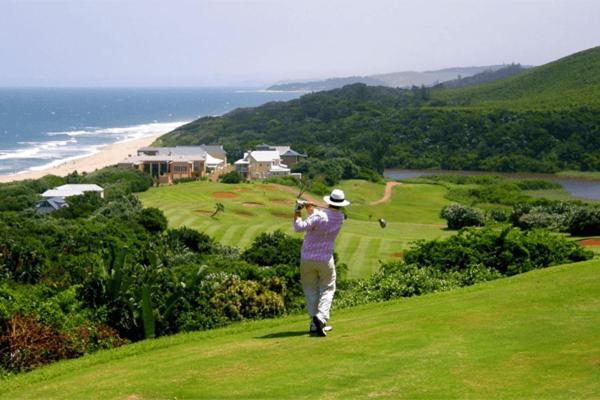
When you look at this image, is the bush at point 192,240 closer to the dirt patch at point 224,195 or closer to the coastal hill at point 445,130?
the dirt patch at point 224,195

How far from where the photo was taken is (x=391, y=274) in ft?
65.4

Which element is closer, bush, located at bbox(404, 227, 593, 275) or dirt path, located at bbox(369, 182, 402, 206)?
bush, located at bbox(404, 227, 593, 275)

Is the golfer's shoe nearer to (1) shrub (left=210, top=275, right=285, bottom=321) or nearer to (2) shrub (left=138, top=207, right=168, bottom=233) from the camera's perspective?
(1) shrub (left=210, top=275, right=285, bottom=321)

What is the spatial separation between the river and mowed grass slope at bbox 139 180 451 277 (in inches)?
684

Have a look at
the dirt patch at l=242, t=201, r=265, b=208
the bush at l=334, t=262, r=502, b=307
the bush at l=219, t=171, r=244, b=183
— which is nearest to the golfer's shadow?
the bush at l=334, t=262, r=502, b=307

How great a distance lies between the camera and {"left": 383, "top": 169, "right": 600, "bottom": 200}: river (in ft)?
306

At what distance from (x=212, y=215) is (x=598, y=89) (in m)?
117

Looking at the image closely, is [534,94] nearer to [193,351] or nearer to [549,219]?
[549,219]

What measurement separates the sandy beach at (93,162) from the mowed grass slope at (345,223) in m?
29.2

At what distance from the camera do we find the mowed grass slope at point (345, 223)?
132 ft

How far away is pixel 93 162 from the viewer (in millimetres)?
109938

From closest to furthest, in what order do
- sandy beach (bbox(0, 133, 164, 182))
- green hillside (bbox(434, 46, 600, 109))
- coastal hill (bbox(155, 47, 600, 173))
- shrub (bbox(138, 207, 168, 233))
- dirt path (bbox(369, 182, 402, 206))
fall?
shrub (bbox(138, 207, 168, 233)) → dirt path (bbox(369, 182, 402, 206)) → sandy beach (bbox(0, 133, 164, 182)) → coastal hill (bbox(155, 47, 600, 173)) → green hillside (bbox(434, 46, 600, 109))

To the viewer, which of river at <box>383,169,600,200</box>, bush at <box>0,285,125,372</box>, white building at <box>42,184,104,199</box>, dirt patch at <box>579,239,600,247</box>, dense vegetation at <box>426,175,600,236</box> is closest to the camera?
bush at <box>0,285,125,372</box>

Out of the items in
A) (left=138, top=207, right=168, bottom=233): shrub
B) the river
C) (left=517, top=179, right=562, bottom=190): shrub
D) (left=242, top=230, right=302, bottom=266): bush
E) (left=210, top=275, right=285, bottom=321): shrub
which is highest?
(left=210, top=275, right=285, bottom=321): shrub
